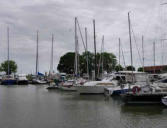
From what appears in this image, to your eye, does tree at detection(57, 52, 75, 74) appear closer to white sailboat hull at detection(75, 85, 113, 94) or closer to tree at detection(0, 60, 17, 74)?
tree at detection(0, 60, 17, 74)

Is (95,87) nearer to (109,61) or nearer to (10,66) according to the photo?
(109,61)

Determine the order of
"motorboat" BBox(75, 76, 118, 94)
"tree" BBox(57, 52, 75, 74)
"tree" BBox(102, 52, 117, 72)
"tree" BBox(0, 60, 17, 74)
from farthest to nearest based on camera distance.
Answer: "tree" BBox(0, 60, 17, 74), "tree" BBox(57, 52, 75, 74), "tree" BBox(102, 52, 117, 72), "motorboat" BBox(75, 76, 118, 94)

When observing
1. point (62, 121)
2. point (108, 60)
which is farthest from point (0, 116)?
point (108, 60)

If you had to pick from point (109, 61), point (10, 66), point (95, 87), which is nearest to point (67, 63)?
point (109, 61)

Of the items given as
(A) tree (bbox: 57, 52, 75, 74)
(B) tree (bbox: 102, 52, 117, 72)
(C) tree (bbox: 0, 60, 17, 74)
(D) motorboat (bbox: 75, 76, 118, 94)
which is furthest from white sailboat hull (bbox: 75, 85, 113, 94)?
(C) tree (bbox: 0, 60, 17, 74)

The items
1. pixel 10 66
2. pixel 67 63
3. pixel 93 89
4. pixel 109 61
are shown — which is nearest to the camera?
pixel 93 89

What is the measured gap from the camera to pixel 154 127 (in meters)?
17.8

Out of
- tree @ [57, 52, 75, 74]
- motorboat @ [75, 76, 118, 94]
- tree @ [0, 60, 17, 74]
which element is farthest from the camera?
tree @ [0, 60, 17, 74]

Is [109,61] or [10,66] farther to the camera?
[10,66]

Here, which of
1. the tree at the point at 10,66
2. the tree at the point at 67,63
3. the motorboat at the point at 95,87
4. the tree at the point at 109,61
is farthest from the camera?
the tree at the point at 10,66

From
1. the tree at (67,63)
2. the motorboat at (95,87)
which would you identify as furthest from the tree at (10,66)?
the motorboat at (95,87)

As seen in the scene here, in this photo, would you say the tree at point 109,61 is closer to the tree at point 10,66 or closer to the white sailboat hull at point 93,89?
the tree at point 10,66

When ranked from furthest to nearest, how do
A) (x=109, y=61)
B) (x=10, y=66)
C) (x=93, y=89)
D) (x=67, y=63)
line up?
(x=10, y=66)
(x=109, y=61)
(x=67, y=63)
(x=93, y=89)

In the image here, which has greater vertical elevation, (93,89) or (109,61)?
(109,61)
